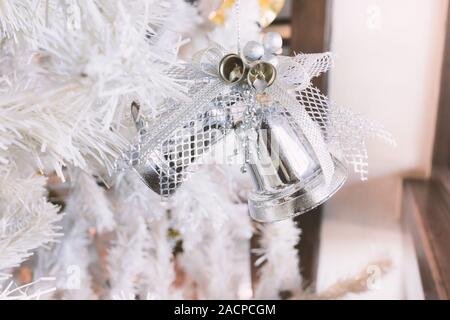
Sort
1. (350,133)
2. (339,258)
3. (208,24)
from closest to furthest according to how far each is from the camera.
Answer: (350,133), (208,24), (339,258)

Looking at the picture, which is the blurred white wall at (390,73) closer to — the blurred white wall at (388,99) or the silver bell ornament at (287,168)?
the blurred white wall at (388,99)

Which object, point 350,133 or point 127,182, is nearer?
point 350,133

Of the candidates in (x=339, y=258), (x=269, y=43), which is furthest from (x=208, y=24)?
(x=339, y=258)

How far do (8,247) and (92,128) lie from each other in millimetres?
149

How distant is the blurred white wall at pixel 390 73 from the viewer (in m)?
0.67

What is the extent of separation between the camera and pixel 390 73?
72 centimetres

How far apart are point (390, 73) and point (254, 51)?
0.52 meters

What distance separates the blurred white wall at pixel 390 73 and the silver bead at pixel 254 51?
1.43 ft

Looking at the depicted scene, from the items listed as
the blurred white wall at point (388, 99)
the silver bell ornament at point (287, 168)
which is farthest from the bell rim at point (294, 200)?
the blurred white wall at point (388, 99)

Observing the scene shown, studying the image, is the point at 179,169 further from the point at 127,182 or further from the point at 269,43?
the point at 127,182

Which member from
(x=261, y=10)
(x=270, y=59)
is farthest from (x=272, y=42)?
(x=261, y=10)
